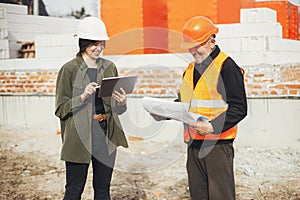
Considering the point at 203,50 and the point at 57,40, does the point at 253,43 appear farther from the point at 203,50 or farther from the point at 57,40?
the point at 203,50

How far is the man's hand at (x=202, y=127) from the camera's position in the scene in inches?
100

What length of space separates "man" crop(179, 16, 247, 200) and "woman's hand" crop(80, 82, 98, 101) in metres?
0.62

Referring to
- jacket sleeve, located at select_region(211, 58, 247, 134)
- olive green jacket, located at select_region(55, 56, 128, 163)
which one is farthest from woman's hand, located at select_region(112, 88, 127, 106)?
jacket sleeve, located at select_region(211, 58, 247, 134)

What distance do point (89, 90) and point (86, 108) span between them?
0.18 meters

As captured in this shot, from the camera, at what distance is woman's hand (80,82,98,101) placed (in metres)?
2.76

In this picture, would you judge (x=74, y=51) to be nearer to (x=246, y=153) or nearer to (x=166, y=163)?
(x=166, y=163)

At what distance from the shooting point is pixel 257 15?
6.41 metres

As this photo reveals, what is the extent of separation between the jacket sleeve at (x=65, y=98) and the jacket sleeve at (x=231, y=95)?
0.99 m

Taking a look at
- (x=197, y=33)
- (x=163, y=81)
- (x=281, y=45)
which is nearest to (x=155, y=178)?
(x=163, y=81)

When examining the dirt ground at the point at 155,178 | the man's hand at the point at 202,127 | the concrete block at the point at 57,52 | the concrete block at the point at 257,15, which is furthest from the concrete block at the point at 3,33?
the man's hand at the point at 202,127

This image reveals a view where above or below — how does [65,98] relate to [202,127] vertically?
above

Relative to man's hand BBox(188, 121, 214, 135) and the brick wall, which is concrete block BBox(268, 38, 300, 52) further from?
man's hand BBox(188, 121, 214, 135)

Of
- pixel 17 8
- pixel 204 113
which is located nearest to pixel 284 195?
pixel 204 113

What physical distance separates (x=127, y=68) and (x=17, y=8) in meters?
5.27
